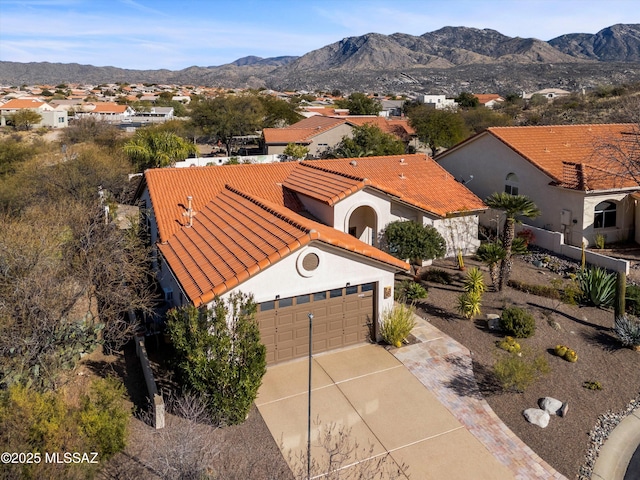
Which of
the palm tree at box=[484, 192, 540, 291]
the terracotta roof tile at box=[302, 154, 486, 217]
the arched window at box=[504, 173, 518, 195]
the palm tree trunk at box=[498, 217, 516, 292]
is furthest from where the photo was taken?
the arched window at box=[504, 173, 518, 195]

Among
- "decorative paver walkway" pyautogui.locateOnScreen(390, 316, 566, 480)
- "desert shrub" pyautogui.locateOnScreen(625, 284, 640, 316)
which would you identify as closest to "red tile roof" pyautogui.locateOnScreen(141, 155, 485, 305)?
"decorative paver walkway" pyautogui.locateOnScreen(390, 316, 566, 480)

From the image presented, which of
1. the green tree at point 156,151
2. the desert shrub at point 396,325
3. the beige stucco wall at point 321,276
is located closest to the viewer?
the beige stucco wall at point 321,276

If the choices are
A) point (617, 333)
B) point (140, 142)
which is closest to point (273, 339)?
point (617, 333)

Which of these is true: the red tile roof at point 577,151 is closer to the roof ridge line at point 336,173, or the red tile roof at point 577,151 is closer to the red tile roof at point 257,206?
the red tile roof at point 257,206

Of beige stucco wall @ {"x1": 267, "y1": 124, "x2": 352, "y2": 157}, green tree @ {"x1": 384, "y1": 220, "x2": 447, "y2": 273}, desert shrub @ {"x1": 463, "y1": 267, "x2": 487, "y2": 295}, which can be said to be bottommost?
desert shrub @ {"x1": 463, "y1": 267, "x2": 487, "y2": 295}

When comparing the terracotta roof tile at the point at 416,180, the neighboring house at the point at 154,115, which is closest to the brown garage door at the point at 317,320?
the terracotta roof tile at the point at 416,180

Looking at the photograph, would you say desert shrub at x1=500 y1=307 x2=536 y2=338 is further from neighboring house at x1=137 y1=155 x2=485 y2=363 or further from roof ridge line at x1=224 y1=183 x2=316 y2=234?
roof ridge line at x1=224 y1=183 x2=316 y2=234
